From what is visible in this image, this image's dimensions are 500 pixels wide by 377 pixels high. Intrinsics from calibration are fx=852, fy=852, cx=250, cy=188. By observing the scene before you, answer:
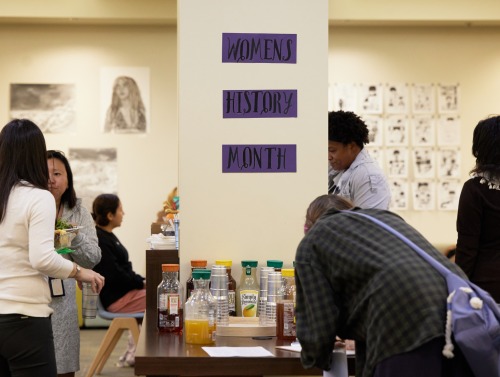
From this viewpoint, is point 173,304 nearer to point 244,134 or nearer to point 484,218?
point 244,134

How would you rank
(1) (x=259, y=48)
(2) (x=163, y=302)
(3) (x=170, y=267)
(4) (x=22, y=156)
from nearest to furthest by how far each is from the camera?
(4) (x=22, y=156) → (2) (x=163, y=302) → (3) (x=170, y=267) → (1) (x=259, y=48)

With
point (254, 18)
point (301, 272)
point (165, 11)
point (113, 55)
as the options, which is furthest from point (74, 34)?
point (301, 272)

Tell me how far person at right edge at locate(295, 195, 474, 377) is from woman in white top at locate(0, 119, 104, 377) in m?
1.12

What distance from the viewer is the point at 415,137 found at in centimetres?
898

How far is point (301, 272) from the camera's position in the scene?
8.52ft

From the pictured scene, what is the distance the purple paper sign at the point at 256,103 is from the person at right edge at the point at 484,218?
88 centimetres

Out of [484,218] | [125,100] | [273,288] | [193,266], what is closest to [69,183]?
[193,266]

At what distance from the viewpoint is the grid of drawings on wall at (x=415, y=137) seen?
29.3 feet

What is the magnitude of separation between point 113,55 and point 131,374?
374cm

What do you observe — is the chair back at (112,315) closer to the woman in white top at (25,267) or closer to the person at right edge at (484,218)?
the woman in white top at (25,267)

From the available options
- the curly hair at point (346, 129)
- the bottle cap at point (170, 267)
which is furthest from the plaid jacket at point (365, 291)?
the curly hair at point (346, 129)

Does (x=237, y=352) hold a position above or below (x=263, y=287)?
below

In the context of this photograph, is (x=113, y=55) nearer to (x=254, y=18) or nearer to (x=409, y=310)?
(x=254, y=18)

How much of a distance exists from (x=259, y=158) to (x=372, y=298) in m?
1.59
